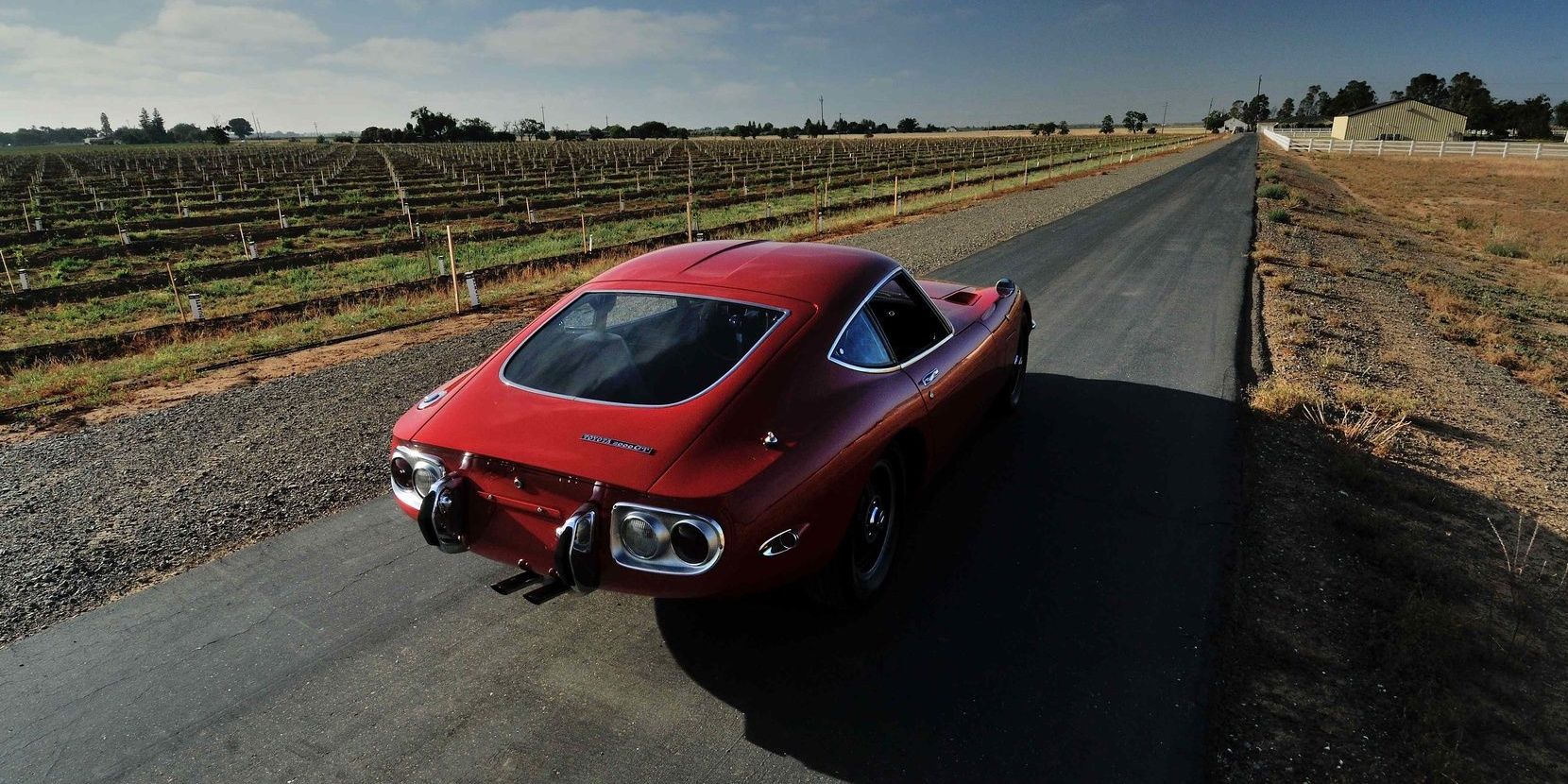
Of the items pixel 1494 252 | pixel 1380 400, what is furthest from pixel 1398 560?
pixel 1494 252

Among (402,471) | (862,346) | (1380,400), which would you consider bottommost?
(1380,400)

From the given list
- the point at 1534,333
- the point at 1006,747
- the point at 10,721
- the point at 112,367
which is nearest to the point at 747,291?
the point at 1006,747

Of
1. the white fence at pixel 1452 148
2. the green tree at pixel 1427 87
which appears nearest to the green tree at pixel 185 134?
the white fence at pixel 1452 148

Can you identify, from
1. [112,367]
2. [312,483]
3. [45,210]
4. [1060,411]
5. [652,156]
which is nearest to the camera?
[312,483]

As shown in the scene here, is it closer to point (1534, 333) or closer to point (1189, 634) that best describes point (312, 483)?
point (1189, 634)

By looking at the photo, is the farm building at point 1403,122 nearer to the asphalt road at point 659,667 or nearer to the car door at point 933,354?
the car door at point 933,354

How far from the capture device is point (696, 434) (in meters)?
2.84

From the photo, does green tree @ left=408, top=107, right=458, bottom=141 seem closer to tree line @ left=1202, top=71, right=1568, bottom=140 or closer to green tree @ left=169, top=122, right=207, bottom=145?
green tree @ left=169, top=122, right=207, bottom=145

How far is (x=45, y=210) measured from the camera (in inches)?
1260

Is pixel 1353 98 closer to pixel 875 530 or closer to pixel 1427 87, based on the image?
pixel 1427 87

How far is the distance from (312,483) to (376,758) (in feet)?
9.42

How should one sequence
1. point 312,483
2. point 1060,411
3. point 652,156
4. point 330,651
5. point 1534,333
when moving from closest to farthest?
point 330,651, point 312,483, point 1060,411, point 1534,333, point 652,156

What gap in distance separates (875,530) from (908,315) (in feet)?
4.49

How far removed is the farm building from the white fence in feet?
74.3
